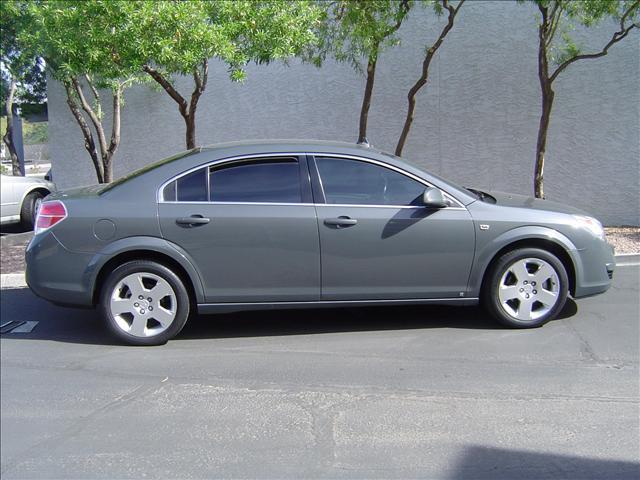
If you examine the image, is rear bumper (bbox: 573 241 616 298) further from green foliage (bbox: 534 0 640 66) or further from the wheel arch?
the wheel arch

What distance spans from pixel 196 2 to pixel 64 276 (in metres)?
3.59

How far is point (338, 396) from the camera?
182 inches

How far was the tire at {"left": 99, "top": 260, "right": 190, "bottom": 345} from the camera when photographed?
554 cm

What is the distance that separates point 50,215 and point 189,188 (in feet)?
3.88

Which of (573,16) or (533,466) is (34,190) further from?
(533,466)

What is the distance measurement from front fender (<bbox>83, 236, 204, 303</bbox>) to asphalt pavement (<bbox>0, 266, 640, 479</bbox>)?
0.66 meters

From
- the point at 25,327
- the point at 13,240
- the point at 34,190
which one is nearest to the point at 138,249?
the point at 25,327

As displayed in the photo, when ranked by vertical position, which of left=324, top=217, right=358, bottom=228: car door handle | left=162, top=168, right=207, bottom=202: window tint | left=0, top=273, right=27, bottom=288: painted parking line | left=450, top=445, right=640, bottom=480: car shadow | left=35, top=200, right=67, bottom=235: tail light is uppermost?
left=162, top=168, right=207, bottom=202: window tint

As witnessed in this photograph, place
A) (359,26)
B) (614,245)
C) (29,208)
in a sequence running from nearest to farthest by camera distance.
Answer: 1. (359,26)
2. (614,245)
3. (29,208)

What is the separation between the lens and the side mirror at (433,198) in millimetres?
5598

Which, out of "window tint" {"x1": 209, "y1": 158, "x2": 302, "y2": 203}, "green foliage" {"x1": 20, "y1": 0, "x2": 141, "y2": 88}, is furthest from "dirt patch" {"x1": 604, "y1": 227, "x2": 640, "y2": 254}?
"green foliage" {"x1": 20, "y1": 0, "x2": 141, "y2": 88}

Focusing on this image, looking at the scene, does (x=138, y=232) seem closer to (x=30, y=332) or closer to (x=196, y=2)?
(x=30, y=332)

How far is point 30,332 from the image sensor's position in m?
6.11

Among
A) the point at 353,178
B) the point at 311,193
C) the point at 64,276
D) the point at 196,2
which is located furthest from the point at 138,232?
the point at 196,2
